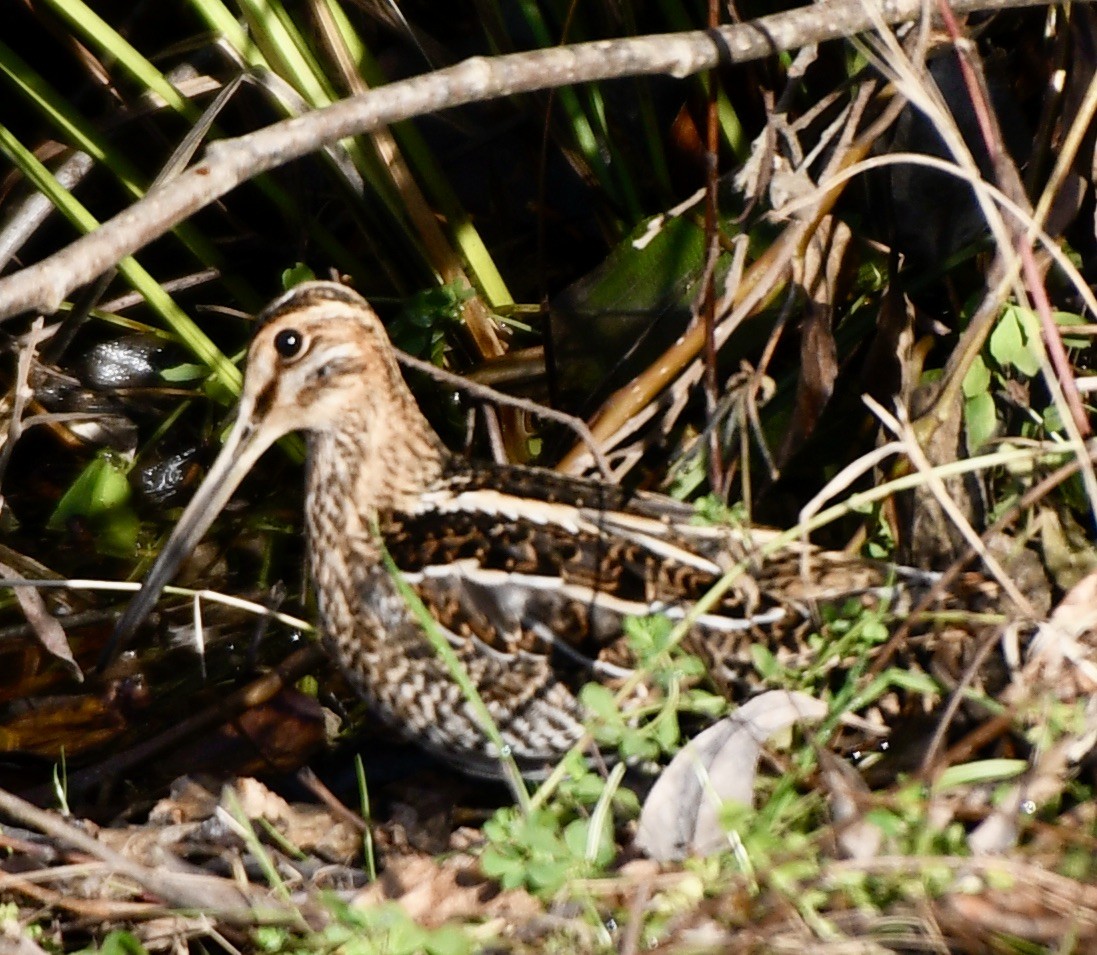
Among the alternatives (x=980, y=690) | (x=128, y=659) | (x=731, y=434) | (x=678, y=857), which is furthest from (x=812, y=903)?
(x=128, y=659)

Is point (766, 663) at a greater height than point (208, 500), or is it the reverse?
point (208, 500)

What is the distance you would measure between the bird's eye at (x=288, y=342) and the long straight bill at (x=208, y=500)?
0.12 metres

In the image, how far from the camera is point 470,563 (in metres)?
2.74

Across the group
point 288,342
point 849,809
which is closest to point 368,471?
point 288,342

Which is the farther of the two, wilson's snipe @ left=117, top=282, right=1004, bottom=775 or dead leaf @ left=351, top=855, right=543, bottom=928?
wilson's snipe @ left=117, top=282, right=1004, bottom=775

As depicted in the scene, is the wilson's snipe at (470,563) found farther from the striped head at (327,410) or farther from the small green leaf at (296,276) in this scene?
the small green leaf at (296,276)

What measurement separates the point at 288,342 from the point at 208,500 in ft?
1.06

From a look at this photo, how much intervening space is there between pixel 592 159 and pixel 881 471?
948 mm

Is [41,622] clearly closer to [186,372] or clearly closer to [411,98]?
[186,372]

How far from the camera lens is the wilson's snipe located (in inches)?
104

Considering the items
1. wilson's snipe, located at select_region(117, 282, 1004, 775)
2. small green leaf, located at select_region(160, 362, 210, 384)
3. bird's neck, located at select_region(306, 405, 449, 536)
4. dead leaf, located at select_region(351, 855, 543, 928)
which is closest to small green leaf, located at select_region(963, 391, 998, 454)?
wilson's snipe, located at select_region(117, 282, 1004, 775)

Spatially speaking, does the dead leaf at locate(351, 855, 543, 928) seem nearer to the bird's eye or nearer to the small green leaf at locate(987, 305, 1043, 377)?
the bird's eye

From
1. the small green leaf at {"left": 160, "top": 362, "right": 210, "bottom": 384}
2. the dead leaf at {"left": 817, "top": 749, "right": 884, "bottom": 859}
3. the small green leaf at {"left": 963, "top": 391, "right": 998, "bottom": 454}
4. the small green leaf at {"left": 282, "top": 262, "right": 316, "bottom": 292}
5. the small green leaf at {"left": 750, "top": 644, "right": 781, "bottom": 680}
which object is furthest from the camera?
the small green leaf at {"left": 160, "top": 362, "right": 210, "bottom": 384}

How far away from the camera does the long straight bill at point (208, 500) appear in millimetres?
2938
